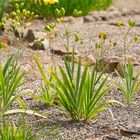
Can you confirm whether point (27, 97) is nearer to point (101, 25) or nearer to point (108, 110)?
point (108, 110)

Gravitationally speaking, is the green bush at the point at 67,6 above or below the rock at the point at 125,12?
above

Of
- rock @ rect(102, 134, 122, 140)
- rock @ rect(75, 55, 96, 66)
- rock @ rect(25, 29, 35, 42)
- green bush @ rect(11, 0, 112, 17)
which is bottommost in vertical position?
rock @ rect(102, 134, 122, 140)

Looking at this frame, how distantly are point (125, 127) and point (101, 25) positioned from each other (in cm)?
475

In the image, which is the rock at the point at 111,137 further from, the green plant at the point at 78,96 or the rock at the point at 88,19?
the rock at the point at 88,19

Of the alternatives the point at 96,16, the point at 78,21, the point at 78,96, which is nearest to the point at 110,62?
the point at 78,96

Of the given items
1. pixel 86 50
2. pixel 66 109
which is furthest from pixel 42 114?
pixel 86 50

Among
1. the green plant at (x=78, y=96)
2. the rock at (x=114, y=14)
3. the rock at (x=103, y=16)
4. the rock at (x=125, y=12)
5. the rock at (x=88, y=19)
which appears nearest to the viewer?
the green plant at (x=78, y=96)

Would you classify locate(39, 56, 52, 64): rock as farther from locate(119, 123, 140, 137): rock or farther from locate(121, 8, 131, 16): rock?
locate(121, 8, 131, 16): rock

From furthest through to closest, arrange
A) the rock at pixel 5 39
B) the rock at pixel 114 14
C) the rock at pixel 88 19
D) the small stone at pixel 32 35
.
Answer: the rock at pixel 114 14
the rock at pixel 88 19
the small stone at pixel 32 35
the rock at pixel 5 39

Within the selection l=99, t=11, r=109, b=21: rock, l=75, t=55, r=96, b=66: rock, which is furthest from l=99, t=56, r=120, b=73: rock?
l=99, t=11, r=109, b=21: rock

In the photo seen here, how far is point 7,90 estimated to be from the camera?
13.1ft

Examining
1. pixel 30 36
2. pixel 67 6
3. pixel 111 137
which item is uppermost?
pixel 67 6

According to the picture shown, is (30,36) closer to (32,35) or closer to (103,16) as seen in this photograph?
(32,35)

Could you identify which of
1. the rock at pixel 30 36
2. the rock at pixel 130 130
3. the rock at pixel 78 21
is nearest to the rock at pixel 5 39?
the rock at pixel 30 36
